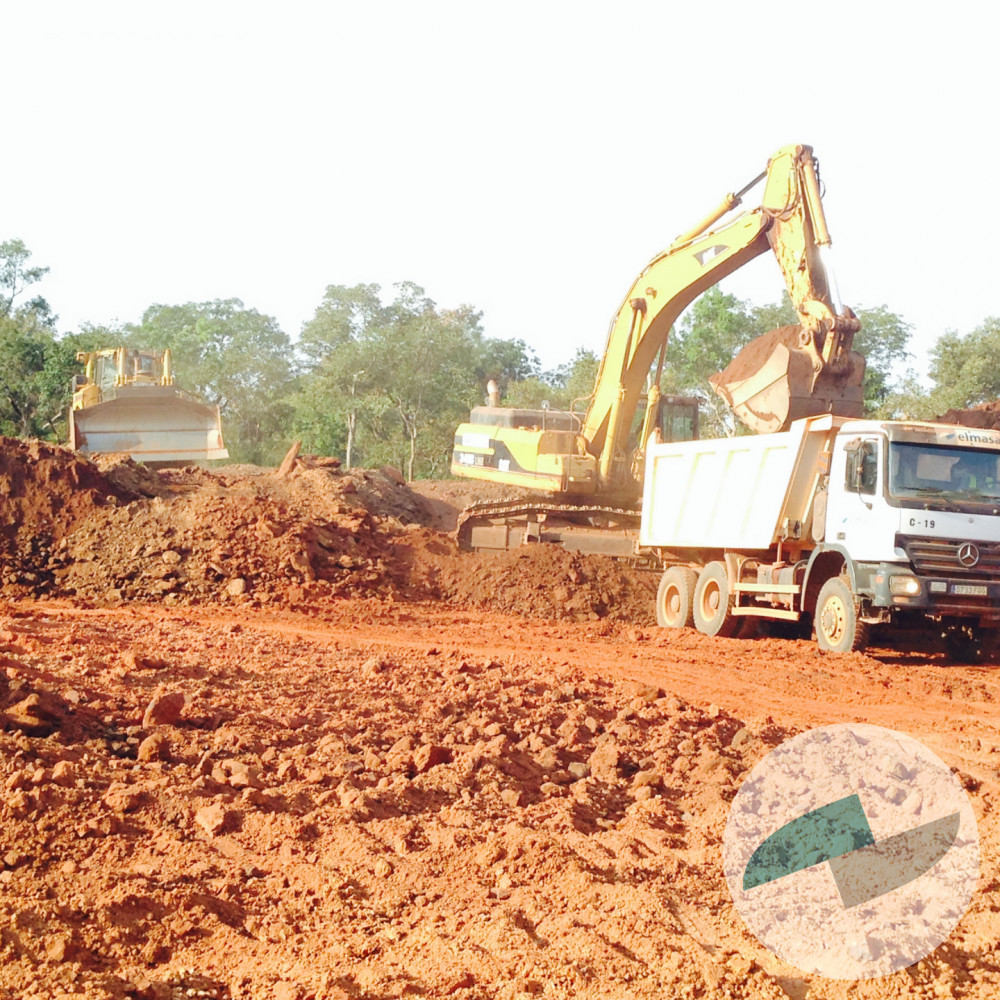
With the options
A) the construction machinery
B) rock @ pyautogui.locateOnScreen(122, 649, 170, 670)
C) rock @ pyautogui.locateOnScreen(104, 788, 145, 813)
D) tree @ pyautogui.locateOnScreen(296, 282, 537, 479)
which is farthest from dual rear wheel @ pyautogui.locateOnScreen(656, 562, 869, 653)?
tree @ pyautogui.locateOnScreen(296, 282, 537, 479)

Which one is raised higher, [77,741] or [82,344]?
[82,344]

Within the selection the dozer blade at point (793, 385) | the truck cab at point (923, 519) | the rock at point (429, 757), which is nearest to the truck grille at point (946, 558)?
the truck cab at point (923, 519)

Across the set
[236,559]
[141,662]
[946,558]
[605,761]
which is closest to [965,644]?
[946,558]

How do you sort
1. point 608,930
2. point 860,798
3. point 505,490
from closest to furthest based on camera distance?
point 608,930 → point 860,798 → point 505,490

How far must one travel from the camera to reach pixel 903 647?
47.1 ft

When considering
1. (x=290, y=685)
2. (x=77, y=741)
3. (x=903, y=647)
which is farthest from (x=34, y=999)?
(x=903, y=647)

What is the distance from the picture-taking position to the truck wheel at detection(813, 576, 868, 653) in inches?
509

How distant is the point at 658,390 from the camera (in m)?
18.5

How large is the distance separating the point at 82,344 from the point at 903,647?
3676cm

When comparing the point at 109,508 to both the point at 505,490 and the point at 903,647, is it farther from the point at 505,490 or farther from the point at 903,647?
the point at 505,490

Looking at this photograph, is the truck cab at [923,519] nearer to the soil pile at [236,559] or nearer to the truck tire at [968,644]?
the truck tire at [968,644]

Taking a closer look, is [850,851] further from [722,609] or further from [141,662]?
[722,609]

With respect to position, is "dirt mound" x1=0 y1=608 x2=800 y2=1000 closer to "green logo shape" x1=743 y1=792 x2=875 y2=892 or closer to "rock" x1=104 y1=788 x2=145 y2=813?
"rock" x1=104 y1=788 x2=145 y2=813

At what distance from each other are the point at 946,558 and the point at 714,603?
157 inches
